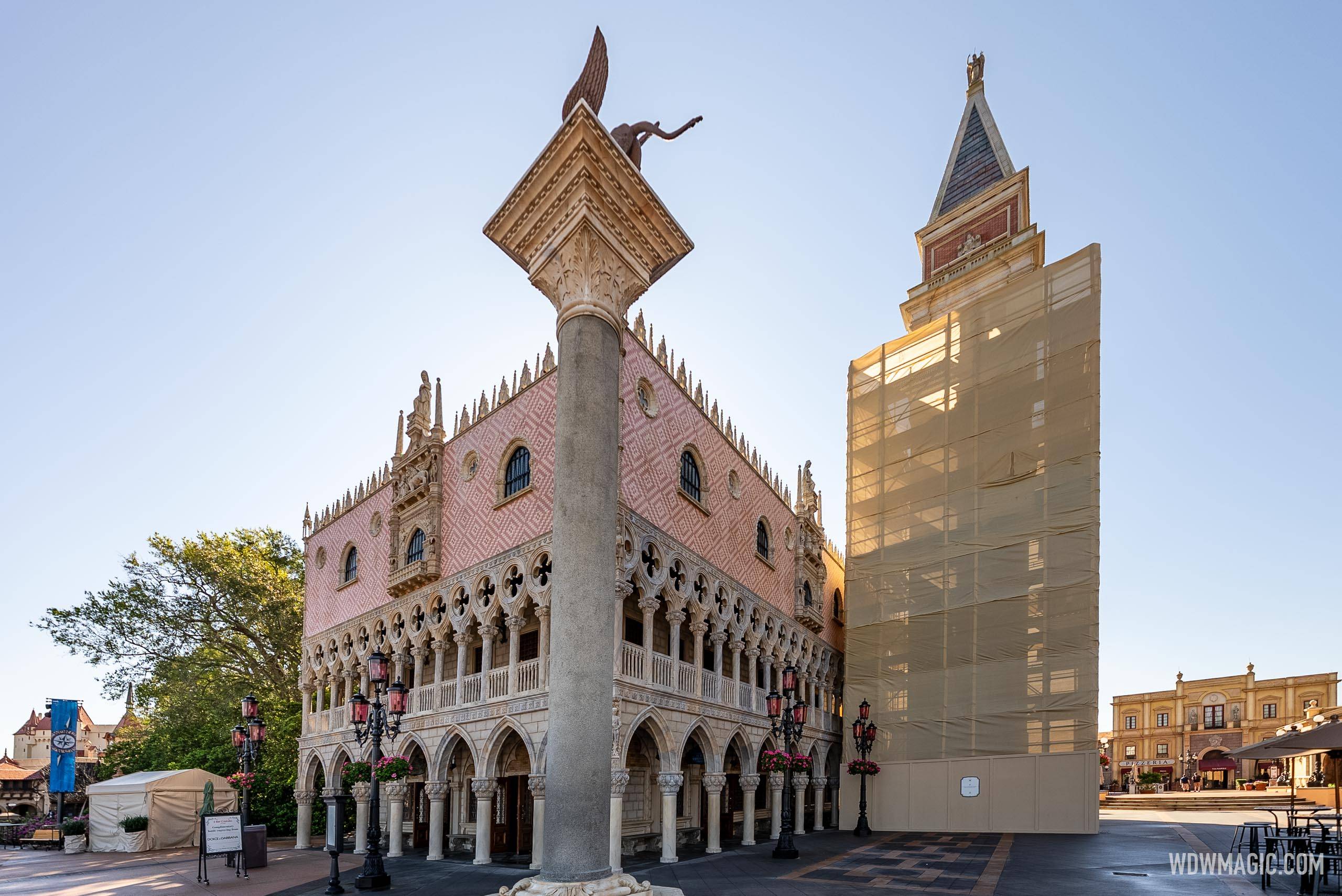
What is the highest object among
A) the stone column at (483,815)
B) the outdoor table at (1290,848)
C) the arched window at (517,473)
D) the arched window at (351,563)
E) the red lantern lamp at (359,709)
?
the arched window at (517,473)

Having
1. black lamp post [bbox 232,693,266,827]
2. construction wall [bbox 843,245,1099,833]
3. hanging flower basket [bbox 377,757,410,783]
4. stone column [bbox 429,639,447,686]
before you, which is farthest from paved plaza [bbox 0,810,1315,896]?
stone column [bbox 429,639,447,686]

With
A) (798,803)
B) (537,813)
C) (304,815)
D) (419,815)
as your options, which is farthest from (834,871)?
(304,815)

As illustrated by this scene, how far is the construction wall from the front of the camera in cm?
2238

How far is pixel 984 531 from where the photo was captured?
2470 cm

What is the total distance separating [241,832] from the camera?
52.2 feet

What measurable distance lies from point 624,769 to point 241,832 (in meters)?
7.40

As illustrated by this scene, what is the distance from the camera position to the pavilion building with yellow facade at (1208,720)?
52688 millimetres

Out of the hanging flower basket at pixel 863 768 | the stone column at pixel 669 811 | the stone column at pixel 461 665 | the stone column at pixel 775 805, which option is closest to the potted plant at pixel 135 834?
the stone column at pixel 461 665

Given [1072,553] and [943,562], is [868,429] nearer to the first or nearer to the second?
[943,562]

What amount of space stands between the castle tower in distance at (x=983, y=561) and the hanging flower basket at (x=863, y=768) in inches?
21.7

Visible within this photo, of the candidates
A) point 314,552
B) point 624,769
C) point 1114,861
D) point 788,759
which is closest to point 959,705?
point 788,759

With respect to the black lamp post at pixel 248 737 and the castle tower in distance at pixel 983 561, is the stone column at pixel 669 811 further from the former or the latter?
the castle tower in distance at pixel 983 561

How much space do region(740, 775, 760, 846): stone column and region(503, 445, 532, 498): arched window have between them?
937 cm

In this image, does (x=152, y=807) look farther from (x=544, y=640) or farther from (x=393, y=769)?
(x=544, y=640)
